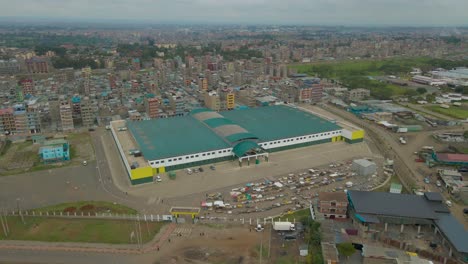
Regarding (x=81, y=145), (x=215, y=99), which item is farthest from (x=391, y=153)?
(x=81, y=145)

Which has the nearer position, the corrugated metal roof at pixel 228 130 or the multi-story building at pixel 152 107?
the corrugated metal roof at pixel 228 130

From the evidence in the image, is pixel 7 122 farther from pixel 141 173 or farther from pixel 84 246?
pixel 84 246

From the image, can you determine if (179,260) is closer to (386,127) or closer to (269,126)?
(269,126)

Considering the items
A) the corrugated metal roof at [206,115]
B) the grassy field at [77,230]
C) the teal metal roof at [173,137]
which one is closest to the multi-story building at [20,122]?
the teal metal roof at [173,137]

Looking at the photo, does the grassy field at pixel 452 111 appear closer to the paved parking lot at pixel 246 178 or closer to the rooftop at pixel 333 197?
the paved parking lot at pixel 246 178

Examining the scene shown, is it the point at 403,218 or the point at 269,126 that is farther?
the point at 269,126

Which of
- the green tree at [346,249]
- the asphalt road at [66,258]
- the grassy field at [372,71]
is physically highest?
the grassy field at [372,71]

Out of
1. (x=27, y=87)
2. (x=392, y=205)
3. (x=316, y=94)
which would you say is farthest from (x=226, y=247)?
(x=27, y=87)
